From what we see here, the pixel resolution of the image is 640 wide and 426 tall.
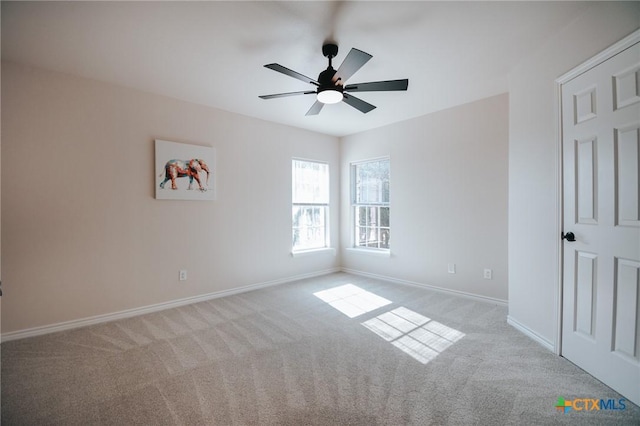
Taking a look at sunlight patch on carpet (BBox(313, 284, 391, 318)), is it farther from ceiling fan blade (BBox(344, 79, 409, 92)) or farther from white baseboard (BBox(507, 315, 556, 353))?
ceiling fan blade (BBox(344, 79, 409, 92))

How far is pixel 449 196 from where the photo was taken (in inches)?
154

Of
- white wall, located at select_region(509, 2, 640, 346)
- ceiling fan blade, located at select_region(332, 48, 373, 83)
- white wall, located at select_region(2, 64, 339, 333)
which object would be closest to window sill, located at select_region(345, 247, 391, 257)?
white wall, located at select_region(2, 64, 339, 333)

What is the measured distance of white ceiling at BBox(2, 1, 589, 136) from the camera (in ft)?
6.48

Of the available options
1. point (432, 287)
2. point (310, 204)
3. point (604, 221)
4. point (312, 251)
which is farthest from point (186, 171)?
point (604, 221)

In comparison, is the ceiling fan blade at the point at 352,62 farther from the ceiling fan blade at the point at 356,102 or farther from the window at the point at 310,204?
the window at the point at 310,204

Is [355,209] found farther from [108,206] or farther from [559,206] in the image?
[108,206]

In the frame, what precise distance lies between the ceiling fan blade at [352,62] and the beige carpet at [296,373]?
227 centimetres

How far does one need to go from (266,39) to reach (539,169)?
2640 mm

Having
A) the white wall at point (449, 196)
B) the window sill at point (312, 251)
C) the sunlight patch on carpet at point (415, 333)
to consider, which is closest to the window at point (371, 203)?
the white wall at point (449, 196)

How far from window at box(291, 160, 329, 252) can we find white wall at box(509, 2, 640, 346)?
3.02 m

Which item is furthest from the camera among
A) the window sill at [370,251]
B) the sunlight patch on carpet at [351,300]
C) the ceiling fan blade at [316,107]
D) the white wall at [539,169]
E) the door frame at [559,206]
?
the window sill at [370,251]

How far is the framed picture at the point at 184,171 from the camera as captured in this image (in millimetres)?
3389

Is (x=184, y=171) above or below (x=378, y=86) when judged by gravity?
below

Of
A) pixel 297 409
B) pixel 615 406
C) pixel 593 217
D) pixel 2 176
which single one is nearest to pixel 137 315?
pixel 2 176
